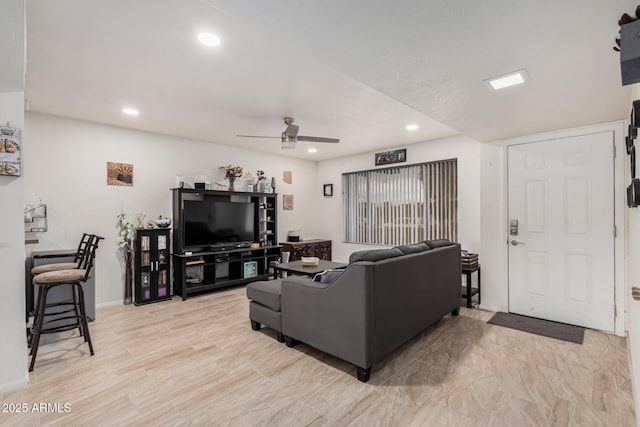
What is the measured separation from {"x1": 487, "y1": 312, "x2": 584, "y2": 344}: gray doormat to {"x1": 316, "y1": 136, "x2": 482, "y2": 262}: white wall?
114 cm

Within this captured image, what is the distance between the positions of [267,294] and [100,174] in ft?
9.90

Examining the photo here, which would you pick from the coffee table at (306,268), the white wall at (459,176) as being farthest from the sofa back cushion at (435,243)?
the white wall at (459,176)

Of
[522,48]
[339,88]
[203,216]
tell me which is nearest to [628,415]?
[522,48]

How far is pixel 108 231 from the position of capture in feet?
14.0

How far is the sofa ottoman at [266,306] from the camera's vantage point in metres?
2.98

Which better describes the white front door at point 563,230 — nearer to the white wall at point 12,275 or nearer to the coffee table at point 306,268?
the coffee table at point 306,268

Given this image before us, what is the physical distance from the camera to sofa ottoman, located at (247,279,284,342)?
2982 mm

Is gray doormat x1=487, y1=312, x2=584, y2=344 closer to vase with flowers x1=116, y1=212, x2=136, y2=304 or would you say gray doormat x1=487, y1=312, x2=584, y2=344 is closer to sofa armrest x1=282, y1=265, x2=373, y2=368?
sofa armrest x1=282, y1=265, x2=373, y2=368

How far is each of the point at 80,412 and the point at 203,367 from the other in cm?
80

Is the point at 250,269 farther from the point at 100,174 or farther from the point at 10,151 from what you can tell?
the point at 10,151

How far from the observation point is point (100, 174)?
4.21 m

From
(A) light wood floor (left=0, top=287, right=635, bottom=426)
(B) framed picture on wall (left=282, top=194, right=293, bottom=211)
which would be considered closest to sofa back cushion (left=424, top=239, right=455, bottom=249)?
(A) light wood floor (left=0, top=287, right=635, bottom=426)

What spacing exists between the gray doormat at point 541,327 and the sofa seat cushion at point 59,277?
416cm

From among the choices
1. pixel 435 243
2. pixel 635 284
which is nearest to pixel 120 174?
pixel 435 243
